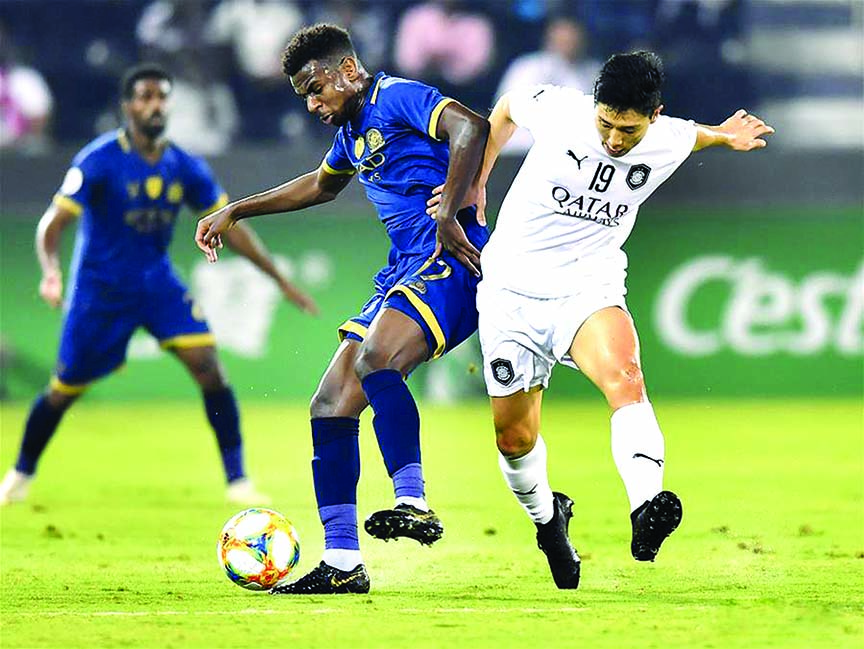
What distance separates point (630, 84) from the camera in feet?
19.7

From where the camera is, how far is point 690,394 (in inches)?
617

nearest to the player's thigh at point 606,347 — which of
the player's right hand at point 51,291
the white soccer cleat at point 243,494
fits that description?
the white soccer cleat at point 243,494

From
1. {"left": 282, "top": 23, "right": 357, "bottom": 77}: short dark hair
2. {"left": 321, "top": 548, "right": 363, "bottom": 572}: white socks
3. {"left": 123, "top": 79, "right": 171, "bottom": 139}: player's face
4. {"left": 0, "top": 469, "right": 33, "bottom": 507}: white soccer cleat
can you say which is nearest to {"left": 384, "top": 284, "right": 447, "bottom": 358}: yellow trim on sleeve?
{"left": 321, "top": 548, "right": 363, "bottom": 572}: white socks

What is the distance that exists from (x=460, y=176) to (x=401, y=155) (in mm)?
436

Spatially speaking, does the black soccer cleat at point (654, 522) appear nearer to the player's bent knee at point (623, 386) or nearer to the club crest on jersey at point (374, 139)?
the player's bent knee at point (623, 386)

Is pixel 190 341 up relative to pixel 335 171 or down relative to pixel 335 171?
down

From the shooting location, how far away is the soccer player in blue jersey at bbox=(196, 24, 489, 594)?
21.1 feet

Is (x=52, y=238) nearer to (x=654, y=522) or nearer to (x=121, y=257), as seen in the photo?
(x=121, y=257)

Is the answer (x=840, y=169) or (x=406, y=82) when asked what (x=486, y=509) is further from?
(x=840, y=169)

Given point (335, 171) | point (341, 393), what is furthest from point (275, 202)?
point (341, 393)

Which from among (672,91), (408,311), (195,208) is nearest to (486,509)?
(195,208)

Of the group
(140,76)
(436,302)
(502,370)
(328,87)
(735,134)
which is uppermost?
(140,76)

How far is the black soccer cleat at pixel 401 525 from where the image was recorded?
5891 mm

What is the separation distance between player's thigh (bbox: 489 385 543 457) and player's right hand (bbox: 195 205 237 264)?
137 cm
